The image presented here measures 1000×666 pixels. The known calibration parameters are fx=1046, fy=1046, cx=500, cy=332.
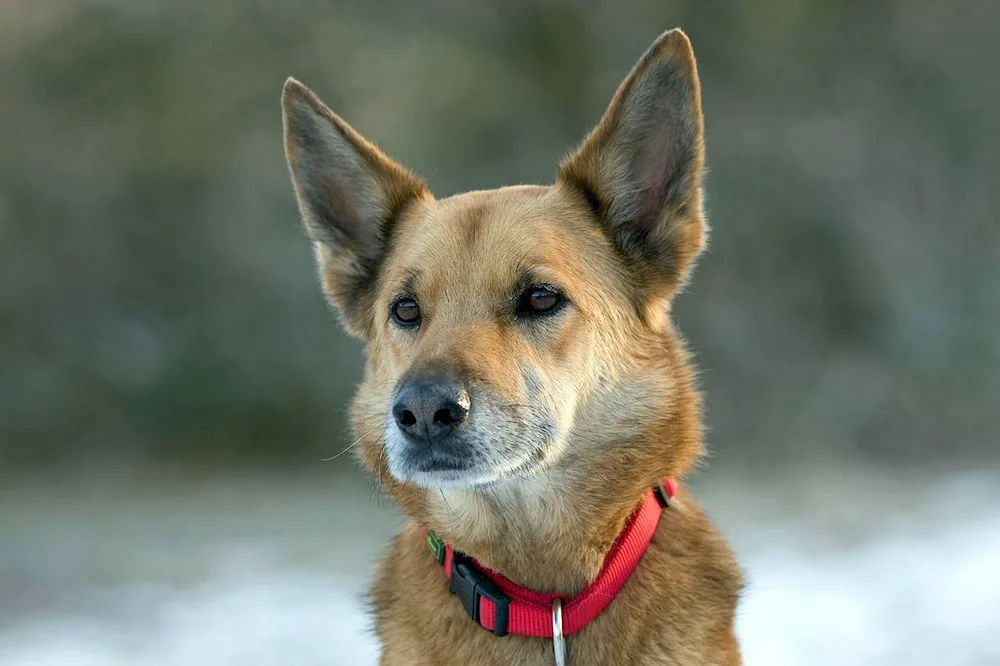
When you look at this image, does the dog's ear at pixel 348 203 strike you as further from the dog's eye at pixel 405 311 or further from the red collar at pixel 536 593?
the red collar at pixel 536 593

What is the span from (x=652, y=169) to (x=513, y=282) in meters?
0.52

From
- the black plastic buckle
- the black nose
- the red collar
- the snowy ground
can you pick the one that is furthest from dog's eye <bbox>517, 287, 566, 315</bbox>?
the snowy ground

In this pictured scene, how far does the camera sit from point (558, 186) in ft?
9.68

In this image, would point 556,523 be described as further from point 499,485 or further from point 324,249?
point 324,249

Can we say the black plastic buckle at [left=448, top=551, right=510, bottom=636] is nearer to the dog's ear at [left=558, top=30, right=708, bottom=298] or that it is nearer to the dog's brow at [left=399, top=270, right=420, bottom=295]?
the dog's brow at [left=399, top=270, right=420, bottom=295]

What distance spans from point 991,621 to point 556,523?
3.22m

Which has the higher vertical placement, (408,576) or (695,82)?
(695,82)

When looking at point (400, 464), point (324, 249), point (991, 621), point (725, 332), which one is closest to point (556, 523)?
point (400, 464)

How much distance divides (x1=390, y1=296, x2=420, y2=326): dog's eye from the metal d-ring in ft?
2.73

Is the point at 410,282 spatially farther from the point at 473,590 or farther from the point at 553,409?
the point at 473,590

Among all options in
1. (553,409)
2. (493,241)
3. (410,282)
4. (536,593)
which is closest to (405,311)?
(410,282)

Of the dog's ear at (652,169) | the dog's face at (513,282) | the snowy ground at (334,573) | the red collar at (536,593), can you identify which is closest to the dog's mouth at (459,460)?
the dog's face at (513,282)

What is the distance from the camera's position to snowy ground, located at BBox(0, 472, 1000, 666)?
4.77m

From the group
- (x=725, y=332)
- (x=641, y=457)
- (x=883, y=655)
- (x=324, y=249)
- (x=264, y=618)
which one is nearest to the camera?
(x=641, y=457)
